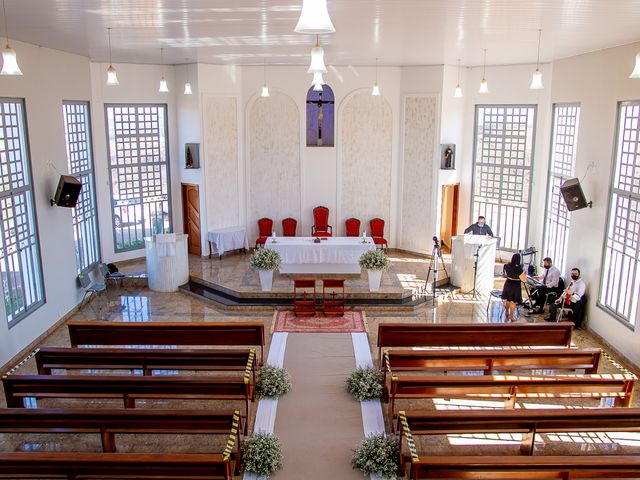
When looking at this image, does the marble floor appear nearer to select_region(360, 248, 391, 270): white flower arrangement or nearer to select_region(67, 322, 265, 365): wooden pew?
A: select_region(360, 248, 391, 270): white flower arrangement

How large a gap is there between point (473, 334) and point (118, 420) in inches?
227

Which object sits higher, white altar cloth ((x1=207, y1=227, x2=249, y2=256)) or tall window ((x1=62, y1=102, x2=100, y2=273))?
tall window ((x1=62, y1=102, x2=100, y2=273))

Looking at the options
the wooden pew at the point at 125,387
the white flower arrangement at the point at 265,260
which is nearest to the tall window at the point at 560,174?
the white flower arrangement at the point at 265,260

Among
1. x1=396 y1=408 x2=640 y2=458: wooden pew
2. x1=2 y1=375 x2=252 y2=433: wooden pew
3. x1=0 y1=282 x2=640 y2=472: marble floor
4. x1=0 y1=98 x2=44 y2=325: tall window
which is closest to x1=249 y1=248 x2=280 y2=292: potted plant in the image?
x1=0 y1=282 x2=640 y2=472: marble floor

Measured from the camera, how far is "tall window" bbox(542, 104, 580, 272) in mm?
13977

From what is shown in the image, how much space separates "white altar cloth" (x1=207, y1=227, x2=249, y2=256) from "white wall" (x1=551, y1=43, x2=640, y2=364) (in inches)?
347

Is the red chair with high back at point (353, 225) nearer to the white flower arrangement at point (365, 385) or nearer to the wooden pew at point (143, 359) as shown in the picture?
the white flower arrangement at point (365, 385)

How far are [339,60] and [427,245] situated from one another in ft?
19.0

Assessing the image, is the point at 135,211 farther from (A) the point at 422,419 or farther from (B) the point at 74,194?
(A) the point at 422,419

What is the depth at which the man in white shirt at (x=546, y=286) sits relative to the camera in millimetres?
13057

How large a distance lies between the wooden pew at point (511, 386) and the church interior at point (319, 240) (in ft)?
0.12

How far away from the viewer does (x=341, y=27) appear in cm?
949

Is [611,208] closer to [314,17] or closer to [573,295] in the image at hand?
[573,295]

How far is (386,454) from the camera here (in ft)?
22.8
